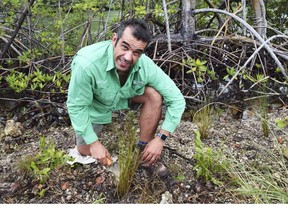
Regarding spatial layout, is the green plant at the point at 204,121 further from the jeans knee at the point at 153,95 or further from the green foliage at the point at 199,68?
the jeans knee at the point at 153,95

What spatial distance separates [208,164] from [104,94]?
730 millimetres

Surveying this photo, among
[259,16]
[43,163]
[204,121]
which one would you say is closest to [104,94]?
[43,163]

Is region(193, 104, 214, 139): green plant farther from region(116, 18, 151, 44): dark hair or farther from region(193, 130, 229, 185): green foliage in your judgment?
region(116, 18, 151, 44): dark hair

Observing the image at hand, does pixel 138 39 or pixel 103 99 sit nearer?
pixel 138 39

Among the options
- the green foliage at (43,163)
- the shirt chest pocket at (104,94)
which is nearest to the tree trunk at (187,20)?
the shirt chest pocket at (104,94)

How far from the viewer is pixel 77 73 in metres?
1.92

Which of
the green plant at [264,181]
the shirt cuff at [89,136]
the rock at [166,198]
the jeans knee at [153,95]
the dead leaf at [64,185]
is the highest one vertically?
the jeans knee at [153,95]

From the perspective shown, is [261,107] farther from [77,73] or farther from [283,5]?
[283,5]

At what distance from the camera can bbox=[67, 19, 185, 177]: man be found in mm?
1944

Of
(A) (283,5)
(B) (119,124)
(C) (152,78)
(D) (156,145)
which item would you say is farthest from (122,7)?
(A) (283,5)

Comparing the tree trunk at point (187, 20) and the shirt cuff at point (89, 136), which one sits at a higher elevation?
the tree trunk at point (187, 20)

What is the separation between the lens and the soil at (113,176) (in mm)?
2092

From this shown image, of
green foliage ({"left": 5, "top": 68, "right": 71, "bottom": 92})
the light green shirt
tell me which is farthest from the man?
green foliage ({"left": 5, "top": 68, "right": 71, "bottom": 92})
